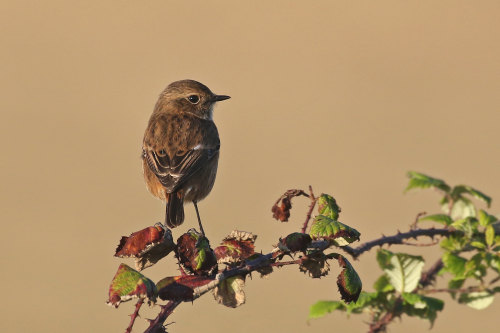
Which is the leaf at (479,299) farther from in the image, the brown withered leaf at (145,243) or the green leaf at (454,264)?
the brown withered leaf at (145,243)

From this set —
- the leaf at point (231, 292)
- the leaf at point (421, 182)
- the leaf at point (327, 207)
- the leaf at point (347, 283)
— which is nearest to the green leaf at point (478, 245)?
the leaf at point (421, 182)

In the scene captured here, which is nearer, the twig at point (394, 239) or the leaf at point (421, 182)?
the twig at point (394, 239)

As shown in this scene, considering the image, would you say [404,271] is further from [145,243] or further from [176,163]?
[176,163]

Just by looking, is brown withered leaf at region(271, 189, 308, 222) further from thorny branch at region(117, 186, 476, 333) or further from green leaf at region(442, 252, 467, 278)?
green leaf at region(442, 252, 467, 278)

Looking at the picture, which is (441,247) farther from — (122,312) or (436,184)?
(122,312)

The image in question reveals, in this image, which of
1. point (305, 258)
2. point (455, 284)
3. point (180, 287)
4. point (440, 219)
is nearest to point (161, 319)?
point (180, 287)

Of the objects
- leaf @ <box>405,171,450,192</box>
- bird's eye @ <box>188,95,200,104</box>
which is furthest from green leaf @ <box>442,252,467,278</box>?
bird's eye @ <box>188,95,200,104</box>

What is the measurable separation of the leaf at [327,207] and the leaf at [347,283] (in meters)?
0.49

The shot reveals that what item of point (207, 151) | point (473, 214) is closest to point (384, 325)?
point (473, 214)

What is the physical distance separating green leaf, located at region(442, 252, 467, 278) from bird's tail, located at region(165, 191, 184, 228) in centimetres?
235

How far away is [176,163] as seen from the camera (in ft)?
20.6

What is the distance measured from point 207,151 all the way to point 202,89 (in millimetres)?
1265

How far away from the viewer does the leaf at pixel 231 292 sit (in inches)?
107

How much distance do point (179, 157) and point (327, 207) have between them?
3.36 m
